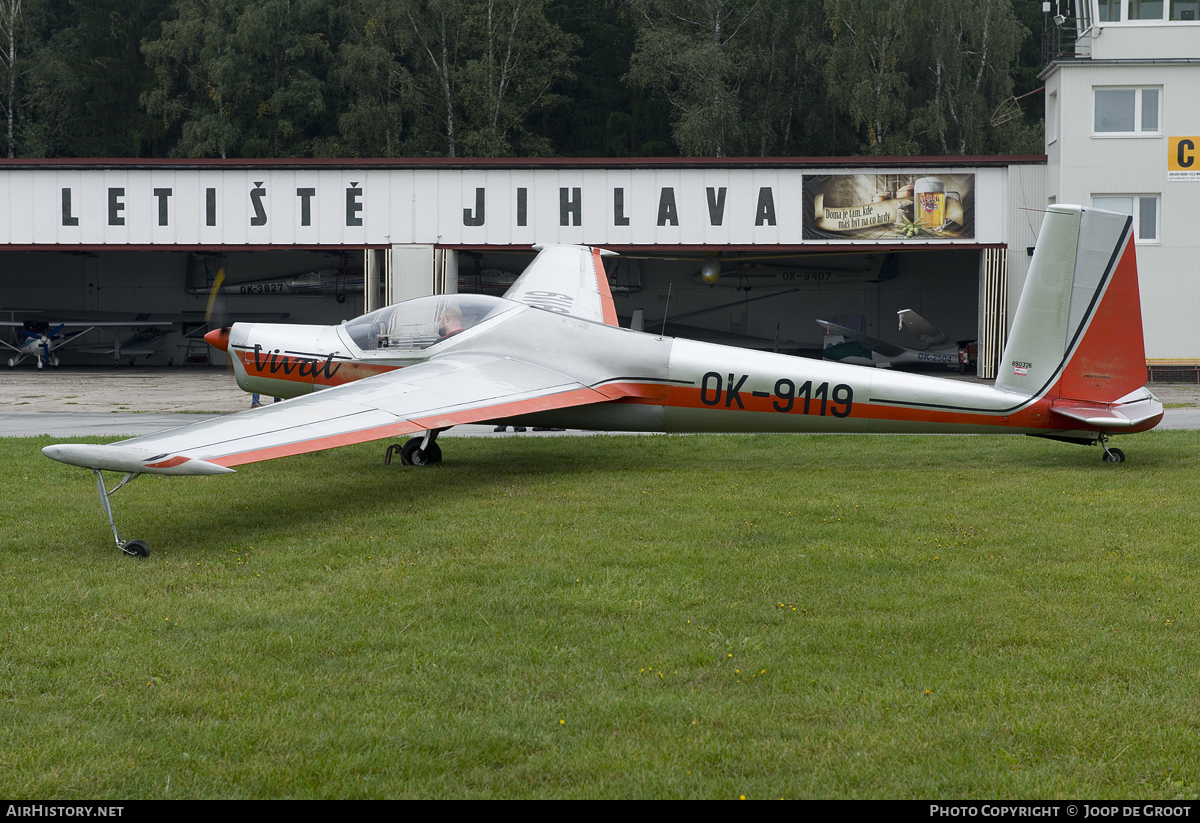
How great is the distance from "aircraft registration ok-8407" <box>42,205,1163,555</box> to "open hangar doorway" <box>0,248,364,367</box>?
87.6 feet

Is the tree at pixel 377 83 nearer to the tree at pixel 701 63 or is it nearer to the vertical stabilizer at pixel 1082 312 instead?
the tree at pixel 701 63

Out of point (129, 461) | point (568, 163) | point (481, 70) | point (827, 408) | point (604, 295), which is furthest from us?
point (481, 70)

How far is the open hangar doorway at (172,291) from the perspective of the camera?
39.1 m

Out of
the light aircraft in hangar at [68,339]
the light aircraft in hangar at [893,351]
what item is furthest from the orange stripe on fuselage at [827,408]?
the light aircraft in hangar at [68,339]

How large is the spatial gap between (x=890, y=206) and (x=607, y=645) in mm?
24742

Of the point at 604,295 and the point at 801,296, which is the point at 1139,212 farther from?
the point at 604,295

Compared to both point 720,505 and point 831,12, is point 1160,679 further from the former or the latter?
point 831,12

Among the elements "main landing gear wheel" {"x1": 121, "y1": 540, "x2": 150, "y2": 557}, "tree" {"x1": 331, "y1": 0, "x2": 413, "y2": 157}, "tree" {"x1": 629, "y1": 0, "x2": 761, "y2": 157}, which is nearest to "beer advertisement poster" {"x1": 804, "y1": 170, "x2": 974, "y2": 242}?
"tree" {"x1": 629, "y1": 0, "x2": 761, "y2": 157}

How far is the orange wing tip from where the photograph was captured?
22.4ft

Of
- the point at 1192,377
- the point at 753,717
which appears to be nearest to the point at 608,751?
the point at 753,717

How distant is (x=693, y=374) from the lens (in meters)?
11.9

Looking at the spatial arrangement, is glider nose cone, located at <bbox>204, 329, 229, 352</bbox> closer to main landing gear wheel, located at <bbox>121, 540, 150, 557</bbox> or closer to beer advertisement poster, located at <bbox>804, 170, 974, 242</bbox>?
main landing gear wheel, located at <bbox>121, 540, 150, 557</bbox>

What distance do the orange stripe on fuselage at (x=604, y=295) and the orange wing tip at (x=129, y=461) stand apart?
339 inches

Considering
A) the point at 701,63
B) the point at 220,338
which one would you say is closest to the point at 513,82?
the point at 701,63
